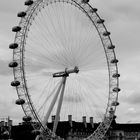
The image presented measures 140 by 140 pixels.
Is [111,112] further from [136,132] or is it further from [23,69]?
[136,132]

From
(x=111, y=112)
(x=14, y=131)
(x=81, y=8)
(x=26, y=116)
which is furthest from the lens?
(x=14, y=131)

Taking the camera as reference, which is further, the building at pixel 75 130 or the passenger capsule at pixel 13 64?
the building at pixel 75 130

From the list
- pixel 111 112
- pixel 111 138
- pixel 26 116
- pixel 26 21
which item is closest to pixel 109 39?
pixel 111 112

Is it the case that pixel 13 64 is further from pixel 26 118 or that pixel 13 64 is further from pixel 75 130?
pixel 75 130

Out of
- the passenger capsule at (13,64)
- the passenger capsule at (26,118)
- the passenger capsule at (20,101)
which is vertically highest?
the passenger capsule at (13,64)

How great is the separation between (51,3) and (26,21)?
4.16m

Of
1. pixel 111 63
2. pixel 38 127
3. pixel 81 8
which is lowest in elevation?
pixel 38 127

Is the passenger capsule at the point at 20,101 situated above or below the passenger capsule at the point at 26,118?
above

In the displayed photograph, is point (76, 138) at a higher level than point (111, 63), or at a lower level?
lower

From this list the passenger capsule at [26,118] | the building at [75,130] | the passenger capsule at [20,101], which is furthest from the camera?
the building at [75,130]

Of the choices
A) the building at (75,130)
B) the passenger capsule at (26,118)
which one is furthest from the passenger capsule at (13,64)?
the building at (75,130)

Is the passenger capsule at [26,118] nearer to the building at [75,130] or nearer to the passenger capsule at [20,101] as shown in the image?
the passenger capsule at [20,101]

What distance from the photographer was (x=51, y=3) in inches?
2149

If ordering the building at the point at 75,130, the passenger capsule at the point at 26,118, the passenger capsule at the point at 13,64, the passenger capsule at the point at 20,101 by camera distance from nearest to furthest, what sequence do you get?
the passenger capsule at the point at 26,118 → the passenger capsule at the point at 20,101 → the passenger capsule at the point at 13,64 → the building at the point at 75,130
